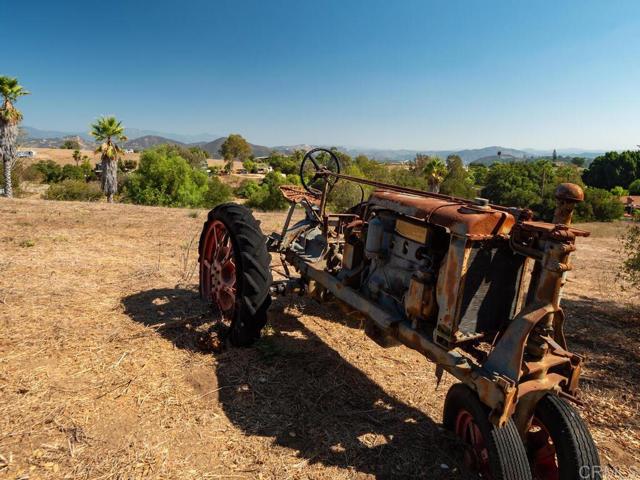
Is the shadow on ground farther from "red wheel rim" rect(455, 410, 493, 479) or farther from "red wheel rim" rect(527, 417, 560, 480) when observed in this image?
"red wheel rim" rect(527, 417, 560, 480)

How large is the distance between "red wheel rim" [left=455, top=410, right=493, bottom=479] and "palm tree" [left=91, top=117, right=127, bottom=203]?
89.4ft

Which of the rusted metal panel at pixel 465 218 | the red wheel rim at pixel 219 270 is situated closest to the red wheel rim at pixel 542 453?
the rusted metal panel at pixel 465 218

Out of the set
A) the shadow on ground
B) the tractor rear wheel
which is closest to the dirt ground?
the shadow on ground

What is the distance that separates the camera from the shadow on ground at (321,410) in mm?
2930

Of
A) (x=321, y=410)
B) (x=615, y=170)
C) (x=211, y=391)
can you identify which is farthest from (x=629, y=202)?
(x=211, y=391)

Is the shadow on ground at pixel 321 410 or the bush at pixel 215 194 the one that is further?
the bush at pixel 215 194

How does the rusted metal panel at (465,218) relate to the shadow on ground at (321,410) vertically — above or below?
above

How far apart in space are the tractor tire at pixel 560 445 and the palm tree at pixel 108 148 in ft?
90.6

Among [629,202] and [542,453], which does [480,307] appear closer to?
[542,453]

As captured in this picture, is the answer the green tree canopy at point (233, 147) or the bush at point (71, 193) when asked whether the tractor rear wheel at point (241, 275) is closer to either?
the bush at point (71, 193)

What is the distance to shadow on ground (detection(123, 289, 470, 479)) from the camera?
2930 mm

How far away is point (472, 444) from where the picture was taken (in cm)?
276

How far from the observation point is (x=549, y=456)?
2.67m

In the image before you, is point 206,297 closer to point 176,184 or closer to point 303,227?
point 303,227
